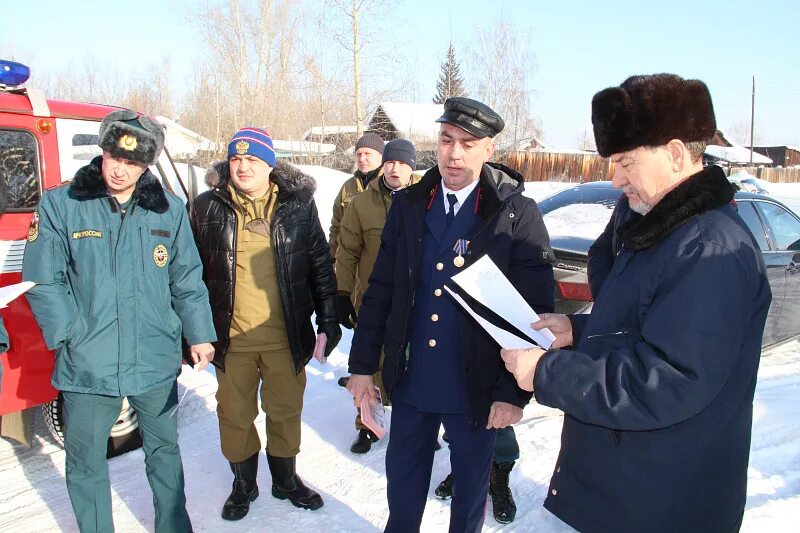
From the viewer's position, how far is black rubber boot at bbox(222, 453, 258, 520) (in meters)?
3.10

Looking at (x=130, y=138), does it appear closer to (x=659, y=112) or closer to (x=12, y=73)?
(x=12, y=73)

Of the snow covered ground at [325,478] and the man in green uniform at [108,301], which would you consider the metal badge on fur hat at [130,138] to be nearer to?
the man in green uniform at [108,301]

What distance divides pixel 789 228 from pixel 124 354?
5.76 meters

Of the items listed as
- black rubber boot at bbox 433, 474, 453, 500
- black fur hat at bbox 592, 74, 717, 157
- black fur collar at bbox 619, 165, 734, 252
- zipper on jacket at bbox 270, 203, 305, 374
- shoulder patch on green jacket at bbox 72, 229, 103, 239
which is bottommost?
black rubber boot at bbox 433, 474, 453, 500

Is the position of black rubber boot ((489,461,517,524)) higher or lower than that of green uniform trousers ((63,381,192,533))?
lower

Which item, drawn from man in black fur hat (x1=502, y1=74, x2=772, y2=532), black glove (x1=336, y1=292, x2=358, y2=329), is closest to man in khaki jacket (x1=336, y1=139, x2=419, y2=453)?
black glove (x1=336, y1=292, x2=358, y2=329)

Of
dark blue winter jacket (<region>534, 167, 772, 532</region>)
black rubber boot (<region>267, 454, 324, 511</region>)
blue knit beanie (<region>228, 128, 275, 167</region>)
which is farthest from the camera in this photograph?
black rubber boot (<region>267, 454, 324, 511</region>)

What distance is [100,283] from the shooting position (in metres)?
2.46

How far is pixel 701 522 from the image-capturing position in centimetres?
151

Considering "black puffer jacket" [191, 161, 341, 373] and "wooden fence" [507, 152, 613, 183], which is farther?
"wooden fence" [507, 152, 613, 183]

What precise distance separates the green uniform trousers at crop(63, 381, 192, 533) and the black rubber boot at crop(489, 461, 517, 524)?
5.25 ft

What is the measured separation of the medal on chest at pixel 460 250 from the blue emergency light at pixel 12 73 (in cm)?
278

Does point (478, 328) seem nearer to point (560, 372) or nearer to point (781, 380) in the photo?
point (560, 372)

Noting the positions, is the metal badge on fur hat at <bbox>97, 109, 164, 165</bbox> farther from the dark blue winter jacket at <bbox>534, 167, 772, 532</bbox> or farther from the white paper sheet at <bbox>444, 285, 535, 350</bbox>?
the dark blue winter jacket at <bbox>534, 167, 772, 532</bbox>
